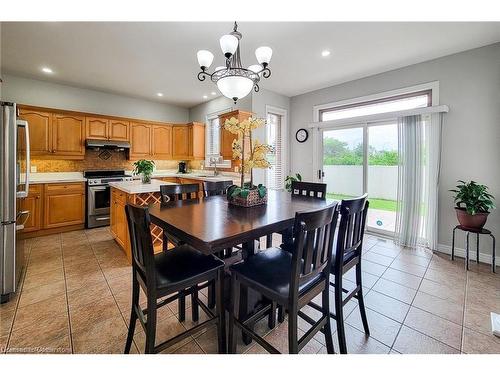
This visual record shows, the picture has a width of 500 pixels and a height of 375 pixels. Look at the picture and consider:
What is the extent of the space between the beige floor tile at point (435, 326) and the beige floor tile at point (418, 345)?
56mm

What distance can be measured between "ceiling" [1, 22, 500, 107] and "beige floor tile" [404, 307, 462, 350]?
292cm

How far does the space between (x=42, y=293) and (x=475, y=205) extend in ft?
16.0

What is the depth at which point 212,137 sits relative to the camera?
5.68m

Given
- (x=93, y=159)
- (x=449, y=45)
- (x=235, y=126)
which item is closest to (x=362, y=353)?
(x=235, y=126)

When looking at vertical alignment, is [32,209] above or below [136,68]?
below

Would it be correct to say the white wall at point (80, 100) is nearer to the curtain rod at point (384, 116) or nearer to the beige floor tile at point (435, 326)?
the curtain rod at point (384, 116)

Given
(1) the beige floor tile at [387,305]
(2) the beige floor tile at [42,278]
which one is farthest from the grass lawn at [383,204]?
(2) the beige floor tile at [42,278]

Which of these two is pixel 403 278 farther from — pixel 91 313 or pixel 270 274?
pixel 91 313

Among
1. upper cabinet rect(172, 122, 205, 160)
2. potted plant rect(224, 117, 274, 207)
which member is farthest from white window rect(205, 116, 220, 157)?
potted plant rect(224, 117, 274, 207)

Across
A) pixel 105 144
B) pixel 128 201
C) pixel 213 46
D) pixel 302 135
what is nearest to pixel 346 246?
pixel 128 201

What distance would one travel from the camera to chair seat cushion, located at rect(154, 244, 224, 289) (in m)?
1.29
